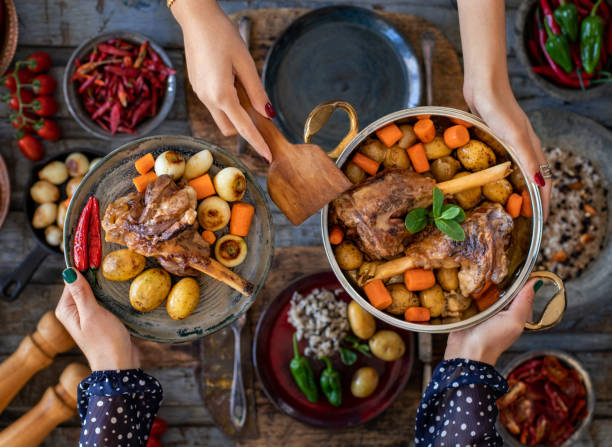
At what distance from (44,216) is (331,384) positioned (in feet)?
4.32

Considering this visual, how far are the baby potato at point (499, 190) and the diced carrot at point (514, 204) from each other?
0.04 feet

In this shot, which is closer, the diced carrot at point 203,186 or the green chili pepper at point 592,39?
the diced carrot at point 203,186

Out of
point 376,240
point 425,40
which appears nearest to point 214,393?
point 376,240

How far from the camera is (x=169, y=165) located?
145cm

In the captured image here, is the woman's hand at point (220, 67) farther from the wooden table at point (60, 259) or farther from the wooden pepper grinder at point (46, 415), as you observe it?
the wooden pepper grinder at point (46, 415)

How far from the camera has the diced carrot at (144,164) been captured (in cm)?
149

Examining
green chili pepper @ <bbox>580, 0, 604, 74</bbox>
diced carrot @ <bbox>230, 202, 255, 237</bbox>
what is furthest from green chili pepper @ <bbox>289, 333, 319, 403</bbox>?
green chili pepper @ <bbox>580, 0, 604, 74</bbox>

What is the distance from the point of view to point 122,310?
1527 millimetres

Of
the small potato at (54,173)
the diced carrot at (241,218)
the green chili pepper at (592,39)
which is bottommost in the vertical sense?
the small potato at (54,173)

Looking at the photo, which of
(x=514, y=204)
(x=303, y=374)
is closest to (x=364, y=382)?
(x=303, y=374)

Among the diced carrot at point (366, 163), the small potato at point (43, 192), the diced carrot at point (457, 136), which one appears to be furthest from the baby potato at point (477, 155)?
the small potato at point (43, 192)

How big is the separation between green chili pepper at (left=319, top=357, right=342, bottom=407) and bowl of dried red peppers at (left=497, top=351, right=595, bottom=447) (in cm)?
70

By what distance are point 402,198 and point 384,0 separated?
3.52 ft

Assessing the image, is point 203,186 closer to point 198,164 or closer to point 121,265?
point 198,164
